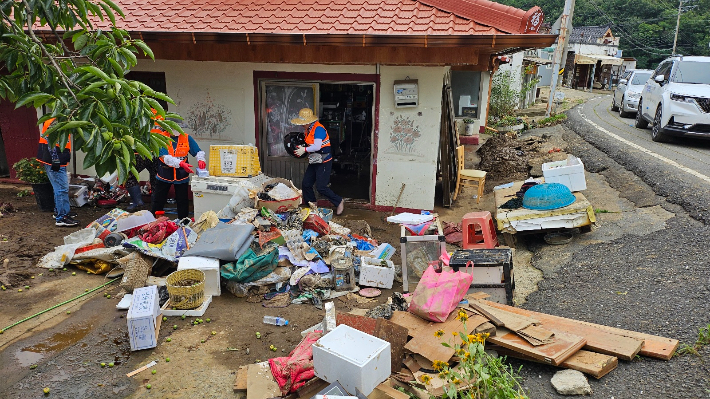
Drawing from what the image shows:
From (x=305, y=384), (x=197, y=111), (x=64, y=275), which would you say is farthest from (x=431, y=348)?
(x=197, y=111)

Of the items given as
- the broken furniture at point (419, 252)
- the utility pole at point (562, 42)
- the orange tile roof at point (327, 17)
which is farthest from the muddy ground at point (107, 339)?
the utility pole at point (562, 42)

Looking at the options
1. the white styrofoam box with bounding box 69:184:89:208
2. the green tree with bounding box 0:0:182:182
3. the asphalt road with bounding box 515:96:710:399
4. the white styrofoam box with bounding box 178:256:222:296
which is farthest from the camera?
the white styrofoam box with bounding box 69:184:89:208

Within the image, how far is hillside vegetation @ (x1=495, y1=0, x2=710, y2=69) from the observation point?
39562mm

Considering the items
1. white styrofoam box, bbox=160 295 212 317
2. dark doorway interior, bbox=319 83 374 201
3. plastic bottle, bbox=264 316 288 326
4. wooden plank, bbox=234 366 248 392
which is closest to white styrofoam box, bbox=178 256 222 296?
white styrofoam box, bbox=160 295 212 317

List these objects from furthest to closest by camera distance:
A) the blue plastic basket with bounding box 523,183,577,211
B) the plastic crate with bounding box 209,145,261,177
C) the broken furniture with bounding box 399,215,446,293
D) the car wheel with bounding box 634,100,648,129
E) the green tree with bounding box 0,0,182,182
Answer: the car wheel with bounding box 634,100,648,129 → the plastic crate with bounding box 209,145,261,177 → the blue plastic basket with bounding box 523,183,577,211 → the broken furniture with bounding box 399,215,446,293 → the green tree with bounding box 0,0,182,182

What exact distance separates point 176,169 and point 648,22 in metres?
50.2

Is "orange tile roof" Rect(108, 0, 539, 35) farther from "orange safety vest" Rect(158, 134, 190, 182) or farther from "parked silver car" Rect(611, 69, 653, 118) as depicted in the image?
"parked silver car" Rect(611, 69, 653, 118)

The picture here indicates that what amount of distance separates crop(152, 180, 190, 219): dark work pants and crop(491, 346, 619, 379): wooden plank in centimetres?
563

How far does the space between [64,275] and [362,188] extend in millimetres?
5522

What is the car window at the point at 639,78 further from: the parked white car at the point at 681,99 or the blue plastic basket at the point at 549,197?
the blue plastic basket at the point at 549,197

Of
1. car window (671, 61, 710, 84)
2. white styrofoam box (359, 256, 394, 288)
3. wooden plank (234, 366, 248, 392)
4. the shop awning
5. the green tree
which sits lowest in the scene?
wooden plank (234, 366, 248, 392)

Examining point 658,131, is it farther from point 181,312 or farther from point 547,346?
point 181,312

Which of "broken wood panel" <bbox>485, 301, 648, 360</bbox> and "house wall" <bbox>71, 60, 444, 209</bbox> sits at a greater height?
"house wall" <bbox>71, 60, 444, 209</bbox>

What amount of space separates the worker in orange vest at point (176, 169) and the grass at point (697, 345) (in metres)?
6.41
